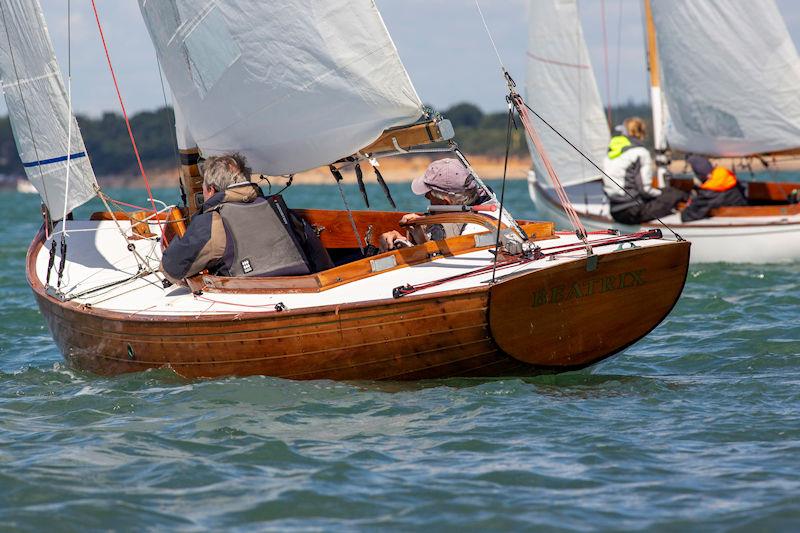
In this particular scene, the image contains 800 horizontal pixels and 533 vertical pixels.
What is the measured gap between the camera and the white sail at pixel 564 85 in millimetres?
17359

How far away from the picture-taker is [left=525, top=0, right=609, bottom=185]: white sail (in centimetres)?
1736

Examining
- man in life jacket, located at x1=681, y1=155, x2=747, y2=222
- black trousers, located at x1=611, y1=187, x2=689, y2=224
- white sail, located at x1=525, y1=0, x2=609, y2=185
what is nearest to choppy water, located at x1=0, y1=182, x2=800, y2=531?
man in life jacket, located at x1=681, y1=155, x2=747, y2=222

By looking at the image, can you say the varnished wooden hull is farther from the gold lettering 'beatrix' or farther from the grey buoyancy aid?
the grey buoyancy aid

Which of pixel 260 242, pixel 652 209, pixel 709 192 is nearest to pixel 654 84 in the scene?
pixel 652 209

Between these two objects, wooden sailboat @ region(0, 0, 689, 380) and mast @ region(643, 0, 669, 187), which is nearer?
wooden sailboat @ region(0, 0, 689, 380)

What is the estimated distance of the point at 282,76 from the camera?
22.2 ft

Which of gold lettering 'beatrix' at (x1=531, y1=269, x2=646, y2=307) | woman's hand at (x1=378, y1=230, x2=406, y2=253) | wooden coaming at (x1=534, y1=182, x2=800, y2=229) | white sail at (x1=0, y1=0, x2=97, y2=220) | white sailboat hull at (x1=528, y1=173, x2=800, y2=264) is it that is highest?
white sail at (x1=0, y1=0, x2=97, y2=220)

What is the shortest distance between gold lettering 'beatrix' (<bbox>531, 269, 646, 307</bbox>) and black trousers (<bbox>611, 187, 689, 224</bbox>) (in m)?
7.94

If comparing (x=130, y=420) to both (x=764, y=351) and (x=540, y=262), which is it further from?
(x=764, y=351)

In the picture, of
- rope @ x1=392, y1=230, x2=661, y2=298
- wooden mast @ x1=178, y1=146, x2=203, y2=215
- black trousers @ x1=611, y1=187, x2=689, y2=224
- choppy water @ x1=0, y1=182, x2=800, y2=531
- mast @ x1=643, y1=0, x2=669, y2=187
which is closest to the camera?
choppy water @ x1=0, y1=182, x2=800, y2=531

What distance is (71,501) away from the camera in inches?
180

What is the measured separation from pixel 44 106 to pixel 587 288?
154 inches

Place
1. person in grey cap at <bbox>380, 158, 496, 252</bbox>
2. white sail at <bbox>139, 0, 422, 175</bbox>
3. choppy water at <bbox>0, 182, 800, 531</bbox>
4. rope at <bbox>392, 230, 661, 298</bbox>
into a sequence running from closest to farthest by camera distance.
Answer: choppy water at <bbox>0, 182, 800, 531</bbox> < rope at <bbox>392, 230, 661, 298</bbox> < white sail at <bbox>139, 0, 422, 175</bbox> < person in grey cap at <bbox>380, 158, 496, 252</bbox>

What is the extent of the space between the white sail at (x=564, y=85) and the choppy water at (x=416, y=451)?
1040 centimetres
